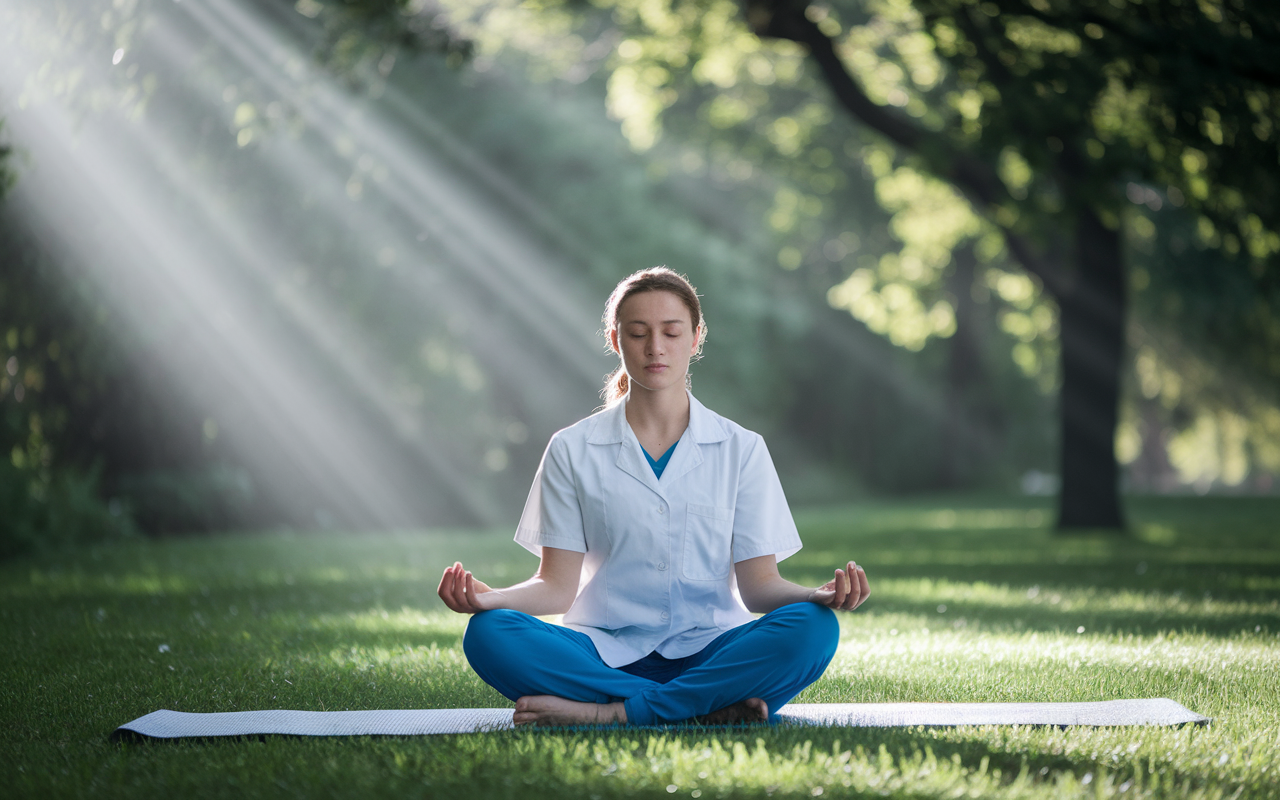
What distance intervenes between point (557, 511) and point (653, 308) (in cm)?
86

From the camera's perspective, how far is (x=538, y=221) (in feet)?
88.2

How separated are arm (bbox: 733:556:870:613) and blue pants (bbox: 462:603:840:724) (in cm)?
9

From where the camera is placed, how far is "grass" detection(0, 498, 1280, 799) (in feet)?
11.3

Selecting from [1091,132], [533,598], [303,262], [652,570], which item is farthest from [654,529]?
[303,262]

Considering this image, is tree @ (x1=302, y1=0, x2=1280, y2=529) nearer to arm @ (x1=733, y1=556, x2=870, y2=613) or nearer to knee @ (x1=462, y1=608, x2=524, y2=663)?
arm @ (x1=733, y1=556, x2=870, y2=613)

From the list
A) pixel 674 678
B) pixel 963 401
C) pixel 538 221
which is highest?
pixel 538 221

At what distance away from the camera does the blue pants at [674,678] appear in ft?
13.3

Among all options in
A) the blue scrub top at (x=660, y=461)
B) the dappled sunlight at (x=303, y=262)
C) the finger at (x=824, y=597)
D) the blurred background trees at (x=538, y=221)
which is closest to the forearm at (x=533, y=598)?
the blue scrub top at (x=660, y=461)

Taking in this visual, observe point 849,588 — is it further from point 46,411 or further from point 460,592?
point 46,411

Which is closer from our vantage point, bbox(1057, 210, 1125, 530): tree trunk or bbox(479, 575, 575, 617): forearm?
bbox(479, 575, 575, 617): forearm

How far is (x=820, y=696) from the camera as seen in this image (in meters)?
5.12

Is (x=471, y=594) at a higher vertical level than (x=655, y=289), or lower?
lower

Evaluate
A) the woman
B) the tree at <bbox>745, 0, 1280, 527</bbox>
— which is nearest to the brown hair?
the woman

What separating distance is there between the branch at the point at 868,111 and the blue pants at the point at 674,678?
1125 centimetres
